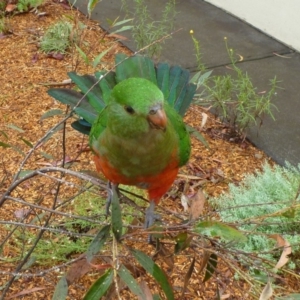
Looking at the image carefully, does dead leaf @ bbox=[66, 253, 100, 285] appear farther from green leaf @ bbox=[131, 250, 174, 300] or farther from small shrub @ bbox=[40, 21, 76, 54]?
small shrub @ bbox=[40, 21, 76, 54]

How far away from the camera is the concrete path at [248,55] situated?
3266mm

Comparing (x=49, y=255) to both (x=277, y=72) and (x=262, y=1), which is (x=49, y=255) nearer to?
(x=277, y=72)

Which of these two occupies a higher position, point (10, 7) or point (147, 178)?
point (147, 178)

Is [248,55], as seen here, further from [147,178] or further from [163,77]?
[147,178]

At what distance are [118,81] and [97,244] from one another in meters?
0.85

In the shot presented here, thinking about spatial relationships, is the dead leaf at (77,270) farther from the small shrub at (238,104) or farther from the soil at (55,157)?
the small shrub at (238,104)

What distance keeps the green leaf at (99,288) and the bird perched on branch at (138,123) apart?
419 mm

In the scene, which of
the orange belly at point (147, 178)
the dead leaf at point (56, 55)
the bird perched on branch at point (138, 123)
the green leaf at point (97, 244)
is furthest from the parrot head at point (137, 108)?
the dead leaf at point (56, 55)

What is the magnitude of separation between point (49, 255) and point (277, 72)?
2.55 m

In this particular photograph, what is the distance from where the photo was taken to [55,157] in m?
2.84

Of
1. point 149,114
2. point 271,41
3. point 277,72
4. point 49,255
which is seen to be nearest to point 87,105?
point 149,114

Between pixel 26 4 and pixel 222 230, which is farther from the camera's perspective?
pixel 26 4

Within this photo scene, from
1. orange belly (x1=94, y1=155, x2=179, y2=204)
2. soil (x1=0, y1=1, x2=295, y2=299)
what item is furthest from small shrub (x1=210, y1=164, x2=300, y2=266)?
orange belly (x1=94, y1=155, x2=179, y2=204)

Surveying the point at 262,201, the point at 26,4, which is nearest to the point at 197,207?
the point at 262,201
